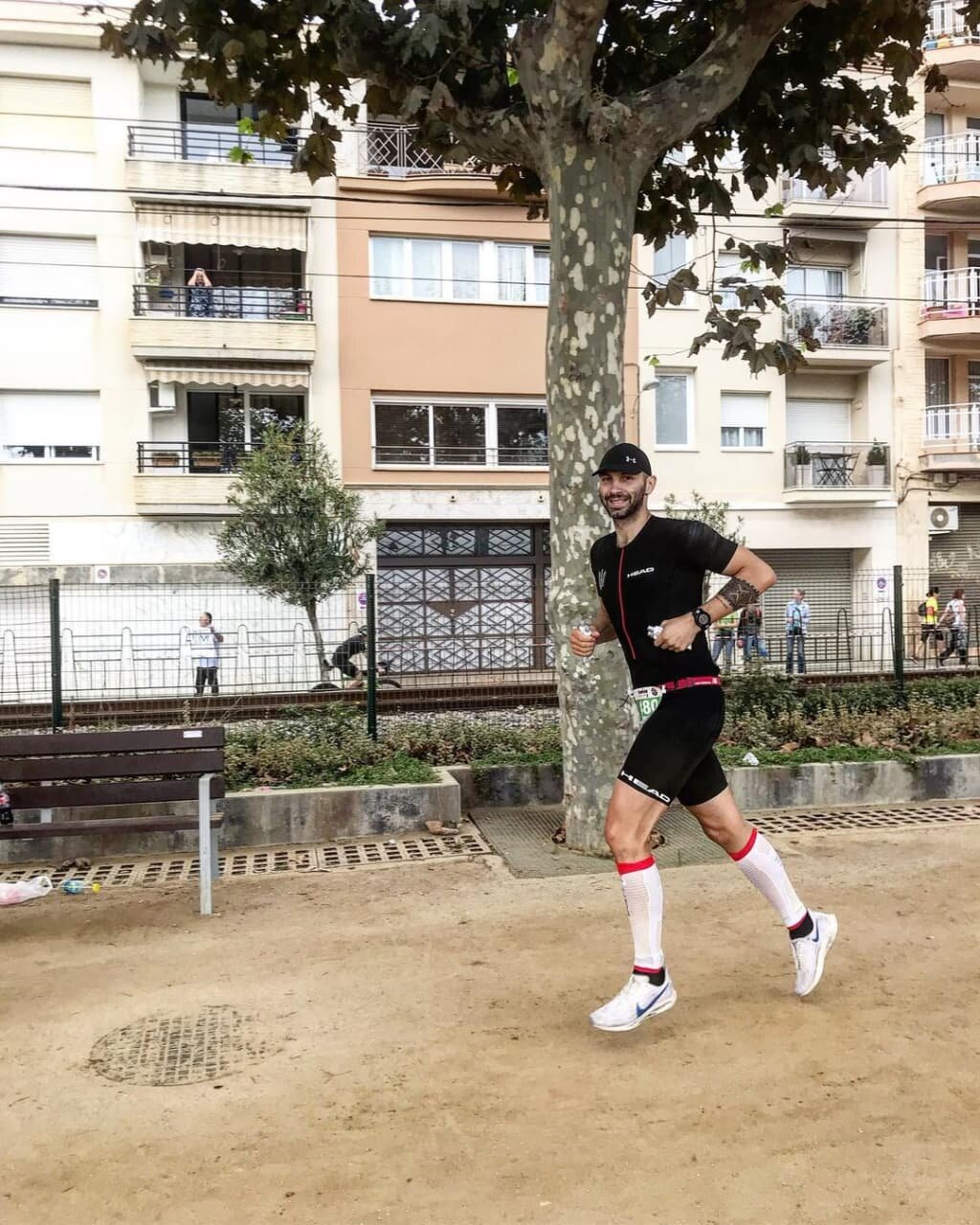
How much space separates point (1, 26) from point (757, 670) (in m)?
21.1

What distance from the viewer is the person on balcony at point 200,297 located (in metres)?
22.7

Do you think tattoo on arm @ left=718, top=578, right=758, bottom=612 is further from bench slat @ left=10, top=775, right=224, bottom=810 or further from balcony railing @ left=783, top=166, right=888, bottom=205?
balcony railing @ left=783, top=166, right=888, bottom=205

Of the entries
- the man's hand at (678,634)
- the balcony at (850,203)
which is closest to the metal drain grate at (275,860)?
the man's hand at (678,634)

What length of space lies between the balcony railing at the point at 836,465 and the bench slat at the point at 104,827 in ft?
72.0

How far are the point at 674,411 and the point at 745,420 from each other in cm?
181

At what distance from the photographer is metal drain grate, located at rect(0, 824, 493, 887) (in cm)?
646

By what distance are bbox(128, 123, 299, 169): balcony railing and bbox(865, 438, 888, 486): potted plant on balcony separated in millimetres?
15016

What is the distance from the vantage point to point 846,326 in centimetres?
2592

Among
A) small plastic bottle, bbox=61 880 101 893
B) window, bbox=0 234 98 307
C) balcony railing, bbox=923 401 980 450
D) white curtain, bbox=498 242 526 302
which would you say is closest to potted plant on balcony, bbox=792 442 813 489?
balcony railing, bbox=923 401 980 450

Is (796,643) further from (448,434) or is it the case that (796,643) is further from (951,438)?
(951,438)

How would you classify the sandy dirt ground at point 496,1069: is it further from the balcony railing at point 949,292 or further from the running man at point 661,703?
the balcony railing at point 949,292

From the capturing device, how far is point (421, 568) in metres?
23.5

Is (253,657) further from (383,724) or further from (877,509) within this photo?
(877,509)

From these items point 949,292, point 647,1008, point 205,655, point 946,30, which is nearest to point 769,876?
point 647,1008
